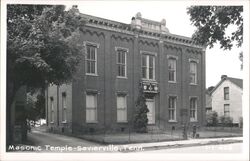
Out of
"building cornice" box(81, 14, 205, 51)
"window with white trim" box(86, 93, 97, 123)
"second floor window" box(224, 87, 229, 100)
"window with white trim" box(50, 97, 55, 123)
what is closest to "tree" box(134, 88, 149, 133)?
"window with white trim" box(86, 93, 97, 123)

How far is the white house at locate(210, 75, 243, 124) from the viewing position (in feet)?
108

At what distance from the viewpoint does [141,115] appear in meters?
25.1

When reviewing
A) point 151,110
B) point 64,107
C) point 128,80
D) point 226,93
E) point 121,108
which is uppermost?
point 128,80

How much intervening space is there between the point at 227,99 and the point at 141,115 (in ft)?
41.5

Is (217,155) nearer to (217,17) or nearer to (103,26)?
(217,17)

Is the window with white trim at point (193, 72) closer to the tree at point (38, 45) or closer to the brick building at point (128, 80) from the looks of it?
the brick building at point (128, 80)

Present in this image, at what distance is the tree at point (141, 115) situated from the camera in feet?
81.9

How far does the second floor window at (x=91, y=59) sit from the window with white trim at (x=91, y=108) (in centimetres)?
145

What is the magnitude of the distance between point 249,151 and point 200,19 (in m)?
6.61

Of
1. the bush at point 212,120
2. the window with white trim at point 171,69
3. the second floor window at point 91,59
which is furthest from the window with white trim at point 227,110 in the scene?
the second floor window at point 91,59

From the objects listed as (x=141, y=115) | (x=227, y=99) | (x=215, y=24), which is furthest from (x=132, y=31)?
(x=227, y=99)

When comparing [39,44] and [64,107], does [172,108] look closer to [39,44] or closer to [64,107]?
[64,107]

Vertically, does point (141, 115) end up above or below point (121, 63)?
Result: below

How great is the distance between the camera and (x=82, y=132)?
2297 cm
